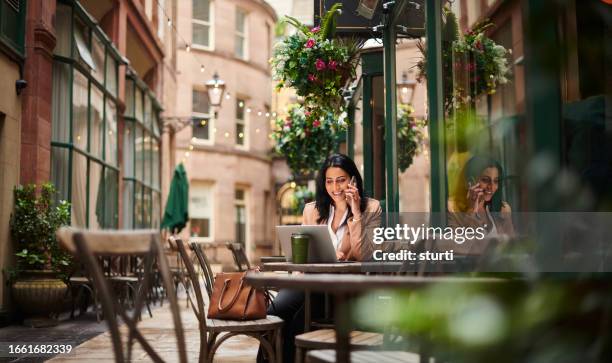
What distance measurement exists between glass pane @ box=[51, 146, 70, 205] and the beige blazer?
5858mm

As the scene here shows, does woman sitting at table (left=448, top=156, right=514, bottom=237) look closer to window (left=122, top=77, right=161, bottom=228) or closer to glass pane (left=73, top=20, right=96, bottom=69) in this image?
glass pane (left=73, top=20, right=96, bottom=69)

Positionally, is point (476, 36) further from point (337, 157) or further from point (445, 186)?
point (337, 157)

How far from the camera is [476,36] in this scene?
397 centimetres

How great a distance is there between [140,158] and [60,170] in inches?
219

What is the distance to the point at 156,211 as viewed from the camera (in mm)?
17828

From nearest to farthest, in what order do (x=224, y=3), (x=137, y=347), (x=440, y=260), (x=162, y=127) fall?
1. (x=440, y=260)
2. (x=137, y=347)
3. (x=162, y=127)
4. (x=224, y=3)

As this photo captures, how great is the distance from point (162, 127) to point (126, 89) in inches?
159

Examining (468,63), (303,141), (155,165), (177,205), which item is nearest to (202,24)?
(155,165)

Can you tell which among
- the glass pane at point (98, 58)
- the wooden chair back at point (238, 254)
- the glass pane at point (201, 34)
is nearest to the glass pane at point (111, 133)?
the glass pane at point (98, 58)

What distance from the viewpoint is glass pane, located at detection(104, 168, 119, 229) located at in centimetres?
1246

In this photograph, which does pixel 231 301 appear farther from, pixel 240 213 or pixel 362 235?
pixel 240 213

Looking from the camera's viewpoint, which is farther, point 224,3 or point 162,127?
point 224,3

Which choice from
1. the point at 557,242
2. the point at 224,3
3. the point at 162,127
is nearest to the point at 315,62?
the point at 557,242

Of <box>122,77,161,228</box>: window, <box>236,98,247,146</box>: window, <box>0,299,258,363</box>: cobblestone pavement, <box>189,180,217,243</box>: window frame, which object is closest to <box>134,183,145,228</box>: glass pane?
<box>122,77,161,228</box>: window
